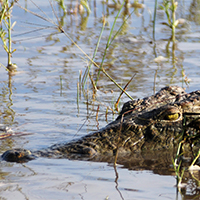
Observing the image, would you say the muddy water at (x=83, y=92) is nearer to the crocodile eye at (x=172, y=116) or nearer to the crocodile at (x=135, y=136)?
the crocodile at (x=135, y=136)

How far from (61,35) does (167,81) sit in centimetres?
322

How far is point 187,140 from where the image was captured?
348 cm

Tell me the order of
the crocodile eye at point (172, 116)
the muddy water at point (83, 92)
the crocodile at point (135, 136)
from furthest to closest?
the crocodile eye at point (172, 116) → the crocodile at point (135, 136) → the muddy water at point (83, 92)

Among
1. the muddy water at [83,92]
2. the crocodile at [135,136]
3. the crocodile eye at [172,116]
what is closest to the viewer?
the muddy water at [83,92]

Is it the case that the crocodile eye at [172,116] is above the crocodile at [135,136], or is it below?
above

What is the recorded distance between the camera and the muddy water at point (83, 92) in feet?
10.5

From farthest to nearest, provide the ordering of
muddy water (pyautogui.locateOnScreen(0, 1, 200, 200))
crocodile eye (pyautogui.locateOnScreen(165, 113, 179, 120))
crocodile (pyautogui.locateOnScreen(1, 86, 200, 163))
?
crocodile eye (pyautogui.locateOnScreen(165, 113, 179, 120))
crocodile (pyautogui.locateOnScreen(1, 86, 200, 163))
muddy water (pyautogui.locateOnScreen(0, 1, 200, 200))

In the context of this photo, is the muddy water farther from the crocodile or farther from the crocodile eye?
the crocodile eye

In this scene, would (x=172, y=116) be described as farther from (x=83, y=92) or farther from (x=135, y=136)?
(x=83, y=92)

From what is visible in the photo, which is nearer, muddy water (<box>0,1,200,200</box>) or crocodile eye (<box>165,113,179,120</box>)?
muddy water (<box>0,1,200,200</box>)

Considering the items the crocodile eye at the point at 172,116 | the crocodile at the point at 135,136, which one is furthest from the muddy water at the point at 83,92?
the crocodile eye at the point at 172,116

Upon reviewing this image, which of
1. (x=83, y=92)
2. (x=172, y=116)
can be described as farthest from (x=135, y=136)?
(x=83, y=92)

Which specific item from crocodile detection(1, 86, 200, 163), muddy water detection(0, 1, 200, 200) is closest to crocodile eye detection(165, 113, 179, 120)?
crocodile detection(1, 86, 200, 163)

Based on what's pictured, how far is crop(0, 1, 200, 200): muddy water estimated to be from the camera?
3191mm
